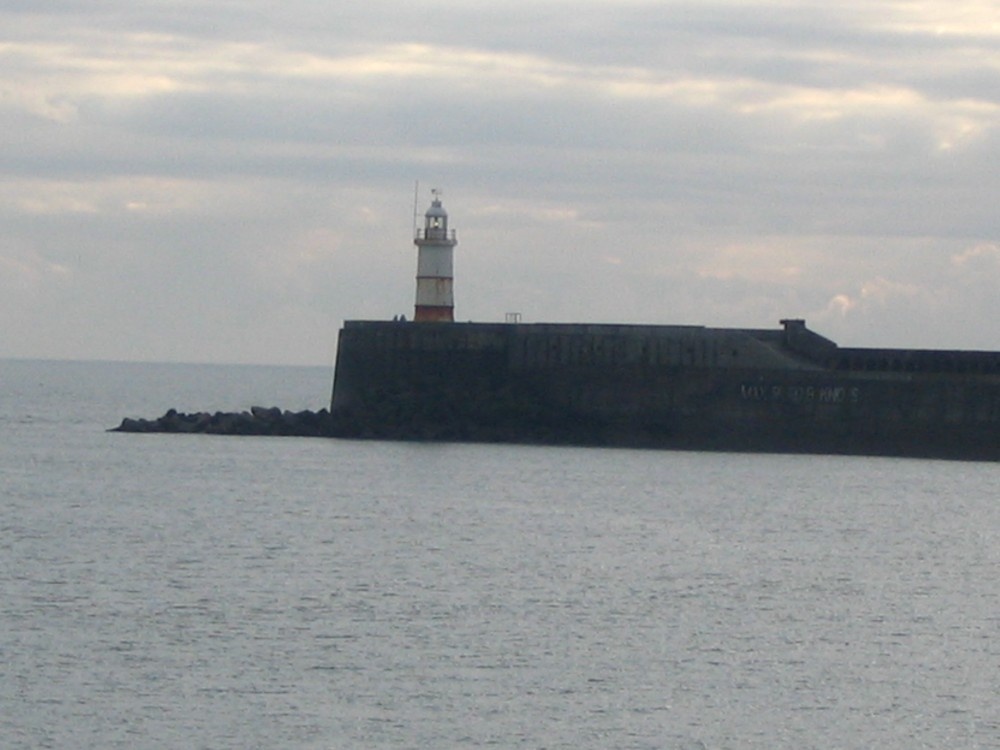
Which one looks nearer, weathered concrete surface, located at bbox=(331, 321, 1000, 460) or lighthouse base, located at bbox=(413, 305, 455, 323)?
weathered concrete surface, located at bbox=(331, 321, 1000, 460)

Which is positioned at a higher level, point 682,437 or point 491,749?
point 682,437

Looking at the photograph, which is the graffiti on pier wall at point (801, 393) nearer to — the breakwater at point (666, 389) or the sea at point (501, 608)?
the breakwater at point (666, 389)

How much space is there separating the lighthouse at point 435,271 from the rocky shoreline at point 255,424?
12.9 ft

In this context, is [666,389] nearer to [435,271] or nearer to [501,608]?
[435,271]

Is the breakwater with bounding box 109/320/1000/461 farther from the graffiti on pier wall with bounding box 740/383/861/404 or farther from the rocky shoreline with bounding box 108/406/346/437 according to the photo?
the rocky shoreline with bounding box 108/406/346/437

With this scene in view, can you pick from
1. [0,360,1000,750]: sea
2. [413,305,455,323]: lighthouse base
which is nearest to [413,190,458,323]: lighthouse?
[413,305,455,323]: lighthouse base

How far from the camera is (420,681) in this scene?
2116cm

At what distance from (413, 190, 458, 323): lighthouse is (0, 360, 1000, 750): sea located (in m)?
8.36

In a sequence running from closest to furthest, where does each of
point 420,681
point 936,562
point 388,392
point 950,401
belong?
1. point 420,681
2. point 936,562
3. point 950,401
4. point 388,392

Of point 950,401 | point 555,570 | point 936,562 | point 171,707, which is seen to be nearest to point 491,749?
point 171,707

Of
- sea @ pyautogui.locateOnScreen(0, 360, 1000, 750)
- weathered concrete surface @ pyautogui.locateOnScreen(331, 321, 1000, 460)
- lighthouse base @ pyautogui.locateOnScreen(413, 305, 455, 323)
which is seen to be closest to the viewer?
sea @ pyautogui.locateOnScreen(0, 360, 1000, 750)

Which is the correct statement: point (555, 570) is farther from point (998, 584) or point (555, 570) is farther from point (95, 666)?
point (95, 666)

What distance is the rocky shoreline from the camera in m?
56.2

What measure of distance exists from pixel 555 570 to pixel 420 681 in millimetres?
8972
